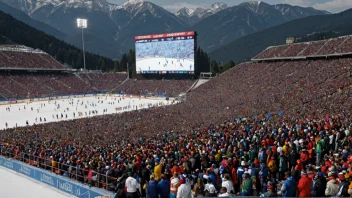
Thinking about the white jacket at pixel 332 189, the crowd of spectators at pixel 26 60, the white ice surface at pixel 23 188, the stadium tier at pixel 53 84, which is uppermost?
the crowd of spectators at pixel 26 60

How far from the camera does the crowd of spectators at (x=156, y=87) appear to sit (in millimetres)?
79631

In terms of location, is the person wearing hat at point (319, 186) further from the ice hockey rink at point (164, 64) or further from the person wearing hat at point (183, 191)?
the ice hockey rink at point (164, 64)

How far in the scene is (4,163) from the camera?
2209cm

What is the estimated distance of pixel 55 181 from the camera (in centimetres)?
1706

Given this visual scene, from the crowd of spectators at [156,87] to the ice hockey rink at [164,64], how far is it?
11.5 ft

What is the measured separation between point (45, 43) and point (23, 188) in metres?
173

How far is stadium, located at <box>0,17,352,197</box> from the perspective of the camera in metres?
9.80

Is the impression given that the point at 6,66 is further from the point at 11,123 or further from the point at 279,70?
the point at 279,70

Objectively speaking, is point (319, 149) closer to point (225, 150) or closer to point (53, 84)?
point (225, 150)

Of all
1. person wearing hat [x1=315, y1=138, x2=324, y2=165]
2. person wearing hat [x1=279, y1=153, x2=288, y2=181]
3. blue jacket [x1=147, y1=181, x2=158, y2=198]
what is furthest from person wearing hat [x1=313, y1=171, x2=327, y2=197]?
person wearing hat [x1=315, y1=138, x2=324, y2=165]

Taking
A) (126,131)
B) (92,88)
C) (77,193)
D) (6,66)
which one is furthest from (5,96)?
(77,193)

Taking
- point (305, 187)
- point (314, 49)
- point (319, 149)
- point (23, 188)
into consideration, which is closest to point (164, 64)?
point (314, 49)

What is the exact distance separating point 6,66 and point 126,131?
71.2 m

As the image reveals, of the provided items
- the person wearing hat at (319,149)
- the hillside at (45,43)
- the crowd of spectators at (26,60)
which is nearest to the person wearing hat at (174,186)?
the person wearing hat at (319,149)
